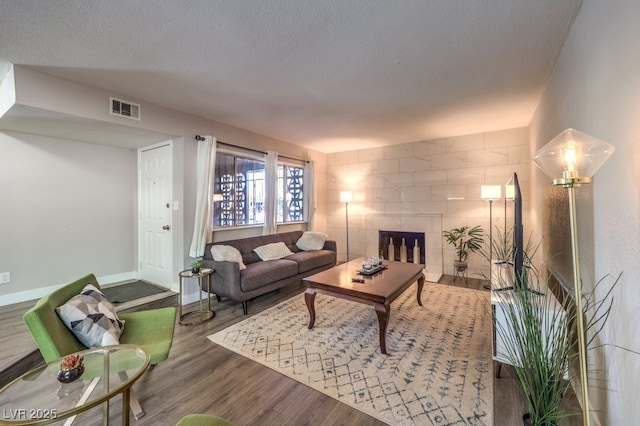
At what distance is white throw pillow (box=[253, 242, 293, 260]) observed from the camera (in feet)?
13.4

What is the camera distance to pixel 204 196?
3.71 meters

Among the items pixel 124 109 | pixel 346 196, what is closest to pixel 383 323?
pixel 346 196

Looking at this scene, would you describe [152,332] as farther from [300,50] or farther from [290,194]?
[290,194]

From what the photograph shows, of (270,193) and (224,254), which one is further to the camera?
(270,193)

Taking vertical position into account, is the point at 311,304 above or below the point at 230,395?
above

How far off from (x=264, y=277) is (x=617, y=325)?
301 cm

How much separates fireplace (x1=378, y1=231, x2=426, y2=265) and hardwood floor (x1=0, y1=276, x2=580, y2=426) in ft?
10.2

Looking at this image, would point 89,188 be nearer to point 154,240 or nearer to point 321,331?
point 154,240

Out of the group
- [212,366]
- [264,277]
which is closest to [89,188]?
[264,277]

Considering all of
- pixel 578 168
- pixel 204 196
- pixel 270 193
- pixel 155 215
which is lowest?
pixel 155 215

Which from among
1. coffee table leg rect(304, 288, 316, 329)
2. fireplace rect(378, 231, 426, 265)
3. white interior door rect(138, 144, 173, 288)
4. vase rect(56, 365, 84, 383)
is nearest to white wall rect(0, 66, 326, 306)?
white interior door rect(138, 144, 173, 288)

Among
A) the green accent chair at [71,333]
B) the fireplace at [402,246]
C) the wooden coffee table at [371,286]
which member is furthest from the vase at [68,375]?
the fireplace at [402,246]

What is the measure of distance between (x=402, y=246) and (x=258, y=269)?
3112mm

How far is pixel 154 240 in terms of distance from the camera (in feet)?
13.5
